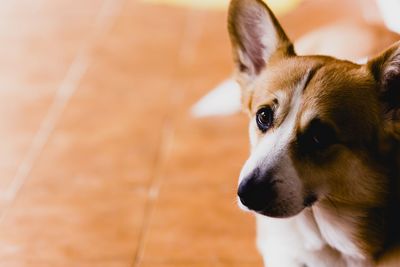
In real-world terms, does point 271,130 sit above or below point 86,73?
above

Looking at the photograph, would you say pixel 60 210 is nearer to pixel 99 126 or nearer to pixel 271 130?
pixel 99 126

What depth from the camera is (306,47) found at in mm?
1957

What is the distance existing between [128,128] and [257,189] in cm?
113

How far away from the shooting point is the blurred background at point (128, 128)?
1.81 meters

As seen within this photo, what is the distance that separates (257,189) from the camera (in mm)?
1273

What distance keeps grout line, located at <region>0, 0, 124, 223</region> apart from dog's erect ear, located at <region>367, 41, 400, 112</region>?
1.22 metres

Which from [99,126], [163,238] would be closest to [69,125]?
[99,126]

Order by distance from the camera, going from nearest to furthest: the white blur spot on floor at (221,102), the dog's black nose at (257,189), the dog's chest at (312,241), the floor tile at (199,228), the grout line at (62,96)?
the dog's black nose at (257,189)
the dog's chest at (312,241)
the floor tile at (199,228)
the grout line at (62,96)
the white blur spot on floor at (221,102)

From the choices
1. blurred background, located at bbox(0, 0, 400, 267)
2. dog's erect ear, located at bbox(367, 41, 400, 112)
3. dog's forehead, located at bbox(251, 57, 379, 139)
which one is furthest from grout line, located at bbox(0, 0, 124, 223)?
dog's erect ear, located at bbox(367, 41, 400, 112)

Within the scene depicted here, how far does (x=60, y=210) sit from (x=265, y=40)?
0.86 metres

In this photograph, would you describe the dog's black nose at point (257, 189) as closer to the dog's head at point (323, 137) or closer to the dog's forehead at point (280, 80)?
the dog's head at point (323, 137)

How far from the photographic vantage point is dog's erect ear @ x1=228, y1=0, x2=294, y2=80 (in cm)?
150

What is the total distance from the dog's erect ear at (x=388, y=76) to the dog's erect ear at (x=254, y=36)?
240mm

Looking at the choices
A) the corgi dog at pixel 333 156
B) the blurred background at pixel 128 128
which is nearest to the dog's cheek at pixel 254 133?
the corgi dog at pixel 333 156
